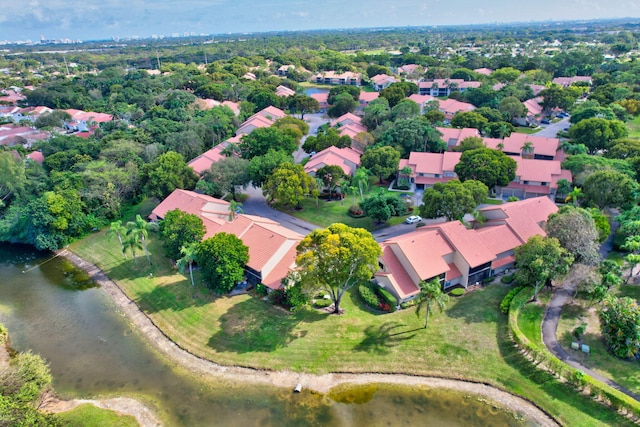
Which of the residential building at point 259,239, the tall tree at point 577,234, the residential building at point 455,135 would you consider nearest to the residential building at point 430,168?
the residential building at point 455,135

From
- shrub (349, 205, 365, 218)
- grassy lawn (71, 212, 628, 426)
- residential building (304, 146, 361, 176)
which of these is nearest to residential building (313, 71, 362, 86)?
residential building (304, 146, 361, 176)

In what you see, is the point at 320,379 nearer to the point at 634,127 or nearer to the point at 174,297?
the point at 174,297

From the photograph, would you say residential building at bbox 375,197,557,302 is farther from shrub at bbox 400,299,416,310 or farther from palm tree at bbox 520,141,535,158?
palm tree at bbox 520,141,535,158

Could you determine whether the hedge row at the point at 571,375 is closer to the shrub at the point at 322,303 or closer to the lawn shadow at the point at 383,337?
the lawn shadow at the point at 383,337

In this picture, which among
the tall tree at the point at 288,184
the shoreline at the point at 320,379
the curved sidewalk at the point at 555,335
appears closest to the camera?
the shoreline at the point at 320,379

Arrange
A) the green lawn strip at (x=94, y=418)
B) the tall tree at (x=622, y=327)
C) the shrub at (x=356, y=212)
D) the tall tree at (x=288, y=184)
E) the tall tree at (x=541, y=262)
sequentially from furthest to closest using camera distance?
the shrub at (x=356, y=212) → the tall tree at (x=288, y=184) → the tall tree at (x=541, y=262) → the tall tree at (x=622, y=327) → the green lawn strip at (x=94, y=418)

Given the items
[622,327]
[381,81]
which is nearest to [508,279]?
[622,327]

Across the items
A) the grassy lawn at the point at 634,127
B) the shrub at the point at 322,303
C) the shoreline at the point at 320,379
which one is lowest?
the shoreline at the point at 320,379
